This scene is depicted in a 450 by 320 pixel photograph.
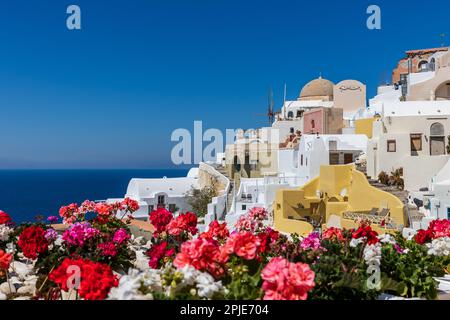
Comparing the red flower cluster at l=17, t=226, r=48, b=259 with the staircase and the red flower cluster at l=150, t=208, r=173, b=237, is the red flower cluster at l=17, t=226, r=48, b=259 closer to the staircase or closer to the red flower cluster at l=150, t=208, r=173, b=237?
the red flower cluster at l=150, t=208, r=173, b=237

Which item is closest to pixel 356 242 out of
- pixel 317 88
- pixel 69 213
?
pixel 69 213

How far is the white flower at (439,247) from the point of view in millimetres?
5371

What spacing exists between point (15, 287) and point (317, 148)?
20.6m

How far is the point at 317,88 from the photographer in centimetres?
4709

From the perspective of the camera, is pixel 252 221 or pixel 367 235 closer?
pixel 367 235

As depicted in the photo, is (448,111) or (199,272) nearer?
(199,272)

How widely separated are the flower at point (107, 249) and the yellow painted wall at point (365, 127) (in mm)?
26982

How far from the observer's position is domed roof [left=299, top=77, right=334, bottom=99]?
46.7m

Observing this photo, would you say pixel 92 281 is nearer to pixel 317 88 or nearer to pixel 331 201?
pixel 331 201

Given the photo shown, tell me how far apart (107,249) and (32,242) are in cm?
95

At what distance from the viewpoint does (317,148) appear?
2427 cm

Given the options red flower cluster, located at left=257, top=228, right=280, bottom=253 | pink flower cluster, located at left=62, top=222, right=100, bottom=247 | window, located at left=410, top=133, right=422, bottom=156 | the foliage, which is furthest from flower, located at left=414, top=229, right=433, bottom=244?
the foliage
